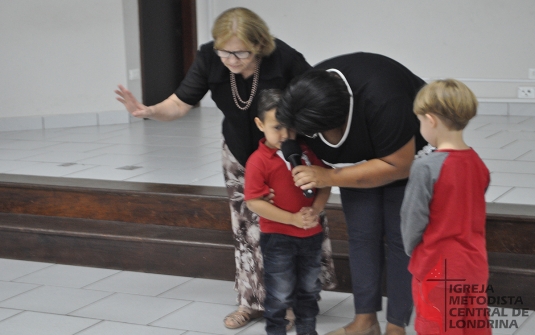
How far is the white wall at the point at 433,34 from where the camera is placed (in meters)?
8.27

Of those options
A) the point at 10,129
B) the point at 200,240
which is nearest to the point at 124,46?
the point at 10,129

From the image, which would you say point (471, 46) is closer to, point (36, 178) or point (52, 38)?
point (52, 38)

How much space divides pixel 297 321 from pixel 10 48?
6.01 meters

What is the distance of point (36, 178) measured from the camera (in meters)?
4.54

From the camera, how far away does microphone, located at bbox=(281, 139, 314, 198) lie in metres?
2.49

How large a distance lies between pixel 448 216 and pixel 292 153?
0.61m

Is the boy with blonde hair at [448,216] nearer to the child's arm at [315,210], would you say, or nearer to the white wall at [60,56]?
the child's arm at [315,210]

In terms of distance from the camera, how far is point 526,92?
8.22m

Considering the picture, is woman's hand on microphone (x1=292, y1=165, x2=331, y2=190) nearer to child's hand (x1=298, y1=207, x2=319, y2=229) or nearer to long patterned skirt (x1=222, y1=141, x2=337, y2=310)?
child's hand (x1=298, y1=207, x2=319, y2=229)

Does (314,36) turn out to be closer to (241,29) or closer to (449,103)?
(241,29)

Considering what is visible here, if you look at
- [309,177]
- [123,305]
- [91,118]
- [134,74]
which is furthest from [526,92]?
[309,177]

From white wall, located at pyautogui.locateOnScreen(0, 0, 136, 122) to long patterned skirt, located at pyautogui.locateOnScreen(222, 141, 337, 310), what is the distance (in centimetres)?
540

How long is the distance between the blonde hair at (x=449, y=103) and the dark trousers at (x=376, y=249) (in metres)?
0.54

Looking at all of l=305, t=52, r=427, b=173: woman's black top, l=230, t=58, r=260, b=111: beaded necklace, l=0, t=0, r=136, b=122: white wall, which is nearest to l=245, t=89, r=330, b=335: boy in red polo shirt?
l=230, t=58, r=260, b=111: beaded necklace
